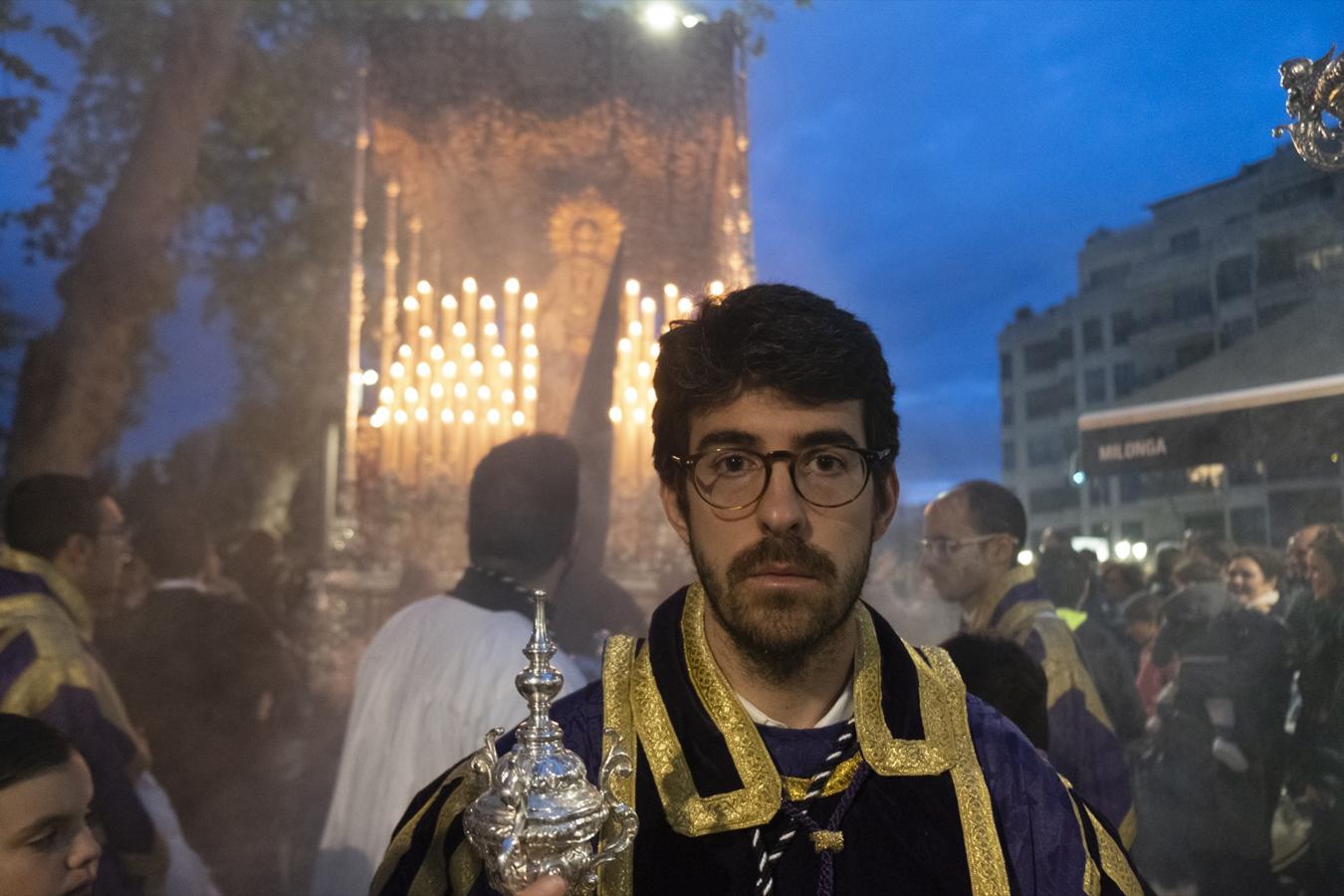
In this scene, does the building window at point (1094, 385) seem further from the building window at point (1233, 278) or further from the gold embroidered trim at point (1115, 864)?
the gold embroidered trim at point (1115, 864)

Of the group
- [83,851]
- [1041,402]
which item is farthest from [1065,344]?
[83,851]

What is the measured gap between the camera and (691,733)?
156 cm

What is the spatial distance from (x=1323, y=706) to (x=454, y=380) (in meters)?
4.30

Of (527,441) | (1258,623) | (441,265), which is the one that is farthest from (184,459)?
(1258,623)

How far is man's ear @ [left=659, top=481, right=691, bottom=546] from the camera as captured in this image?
5.45ft

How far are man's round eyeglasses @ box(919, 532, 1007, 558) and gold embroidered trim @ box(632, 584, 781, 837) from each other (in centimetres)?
231

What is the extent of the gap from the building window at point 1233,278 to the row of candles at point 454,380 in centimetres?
364

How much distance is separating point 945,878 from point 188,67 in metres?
5.60

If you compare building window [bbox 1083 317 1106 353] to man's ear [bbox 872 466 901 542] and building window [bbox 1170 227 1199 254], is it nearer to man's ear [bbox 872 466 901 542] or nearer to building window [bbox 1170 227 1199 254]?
building window [bbox 1170 227 1199 254]

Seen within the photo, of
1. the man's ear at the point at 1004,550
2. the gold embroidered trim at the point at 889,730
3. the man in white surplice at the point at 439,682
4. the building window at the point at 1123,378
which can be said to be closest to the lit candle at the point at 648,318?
the man in white surplice at the point at 439,682

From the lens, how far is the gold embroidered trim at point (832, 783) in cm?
154

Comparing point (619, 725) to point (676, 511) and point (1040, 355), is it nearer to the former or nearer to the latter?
point (676, 511)

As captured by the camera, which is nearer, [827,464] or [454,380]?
[827,464]

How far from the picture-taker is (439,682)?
3086 mm
